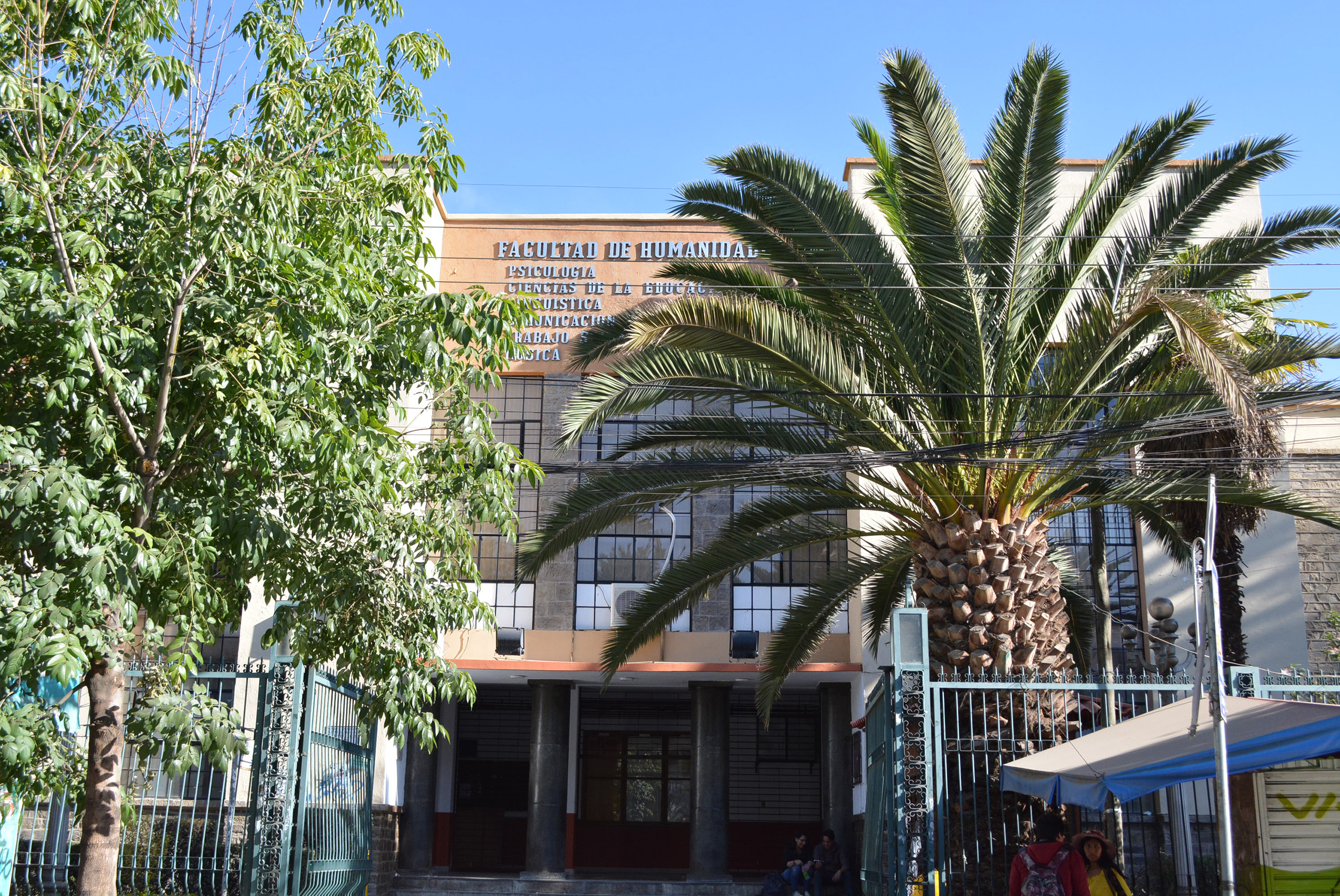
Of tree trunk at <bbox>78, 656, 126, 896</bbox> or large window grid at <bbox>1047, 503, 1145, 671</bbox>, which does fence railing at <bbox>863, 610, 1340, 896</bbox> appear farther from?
large window grid at <bbox>1047, 503, 1145, 671</bbox>

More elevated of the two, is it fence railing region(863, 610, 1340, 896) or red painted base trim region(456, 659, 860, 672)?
red painted base trim region(456, 659, 860, 672)

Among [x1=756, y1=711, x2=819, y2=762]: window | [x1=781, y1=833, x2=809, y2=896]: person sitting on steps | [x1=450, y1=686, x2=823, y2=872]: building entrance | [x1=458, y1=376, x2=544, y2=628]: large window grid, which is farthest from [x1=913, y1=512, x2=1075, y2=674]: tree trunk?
[x1=756, y1=711, x2=819, y2=762]: window

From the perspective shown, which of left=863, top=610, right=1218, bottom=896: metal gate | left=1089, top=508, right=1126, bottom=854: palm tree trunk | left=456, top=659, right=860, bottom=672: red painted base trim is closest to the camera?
left=863, top=610, right=1218, bottom=896: metal gate

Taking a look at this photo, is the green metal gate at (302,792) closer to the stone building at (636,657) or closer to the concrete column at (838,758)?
the stone building at (636,657)

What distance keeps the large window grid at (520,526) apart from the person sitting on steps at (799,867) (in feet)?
19.2

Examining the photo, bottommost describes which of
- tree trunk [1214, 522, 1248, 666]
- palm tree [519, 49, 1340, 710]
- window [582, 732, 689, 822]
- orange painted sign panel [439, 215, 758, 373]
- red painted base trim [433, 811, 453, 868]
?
red painted base trim [433, 811, 453, 868]

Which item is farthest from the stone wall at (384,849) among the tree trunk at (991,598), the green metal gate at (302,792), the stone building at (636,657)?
the tree trunk at (991,598)

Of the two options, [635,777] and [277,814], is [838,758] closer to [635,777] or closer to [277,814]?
[635,777]

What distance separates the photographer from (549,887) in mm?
18312

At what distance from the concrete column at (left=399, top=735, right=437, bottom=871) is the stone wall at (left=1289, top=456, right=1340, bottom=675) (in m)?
14.3

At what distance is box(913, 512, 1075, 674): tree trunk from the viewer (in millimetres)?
10445

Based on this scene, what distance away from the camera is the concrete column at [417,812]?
19.5 meters

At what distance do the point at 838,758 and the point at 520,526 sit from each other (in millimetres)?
6861

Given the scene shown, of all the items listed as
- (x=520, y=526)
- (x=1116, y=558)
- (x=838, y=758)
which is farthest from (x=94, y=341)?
(x=1116, y=558)
